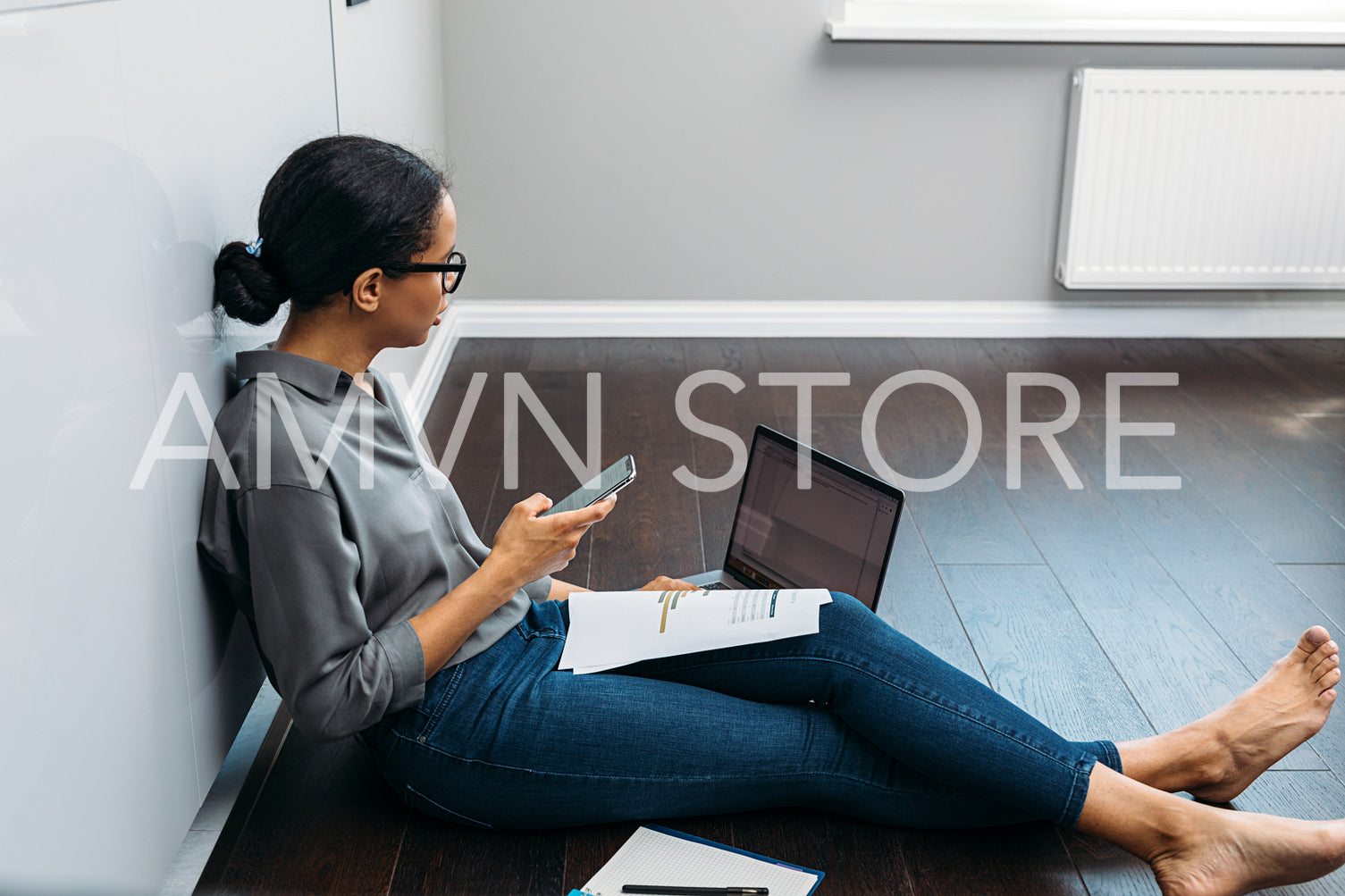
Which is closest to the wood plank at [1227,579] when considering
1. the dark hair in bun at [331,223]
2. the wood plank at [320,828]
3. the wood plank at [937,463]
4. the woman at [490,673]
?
the wood plank at [937,463]

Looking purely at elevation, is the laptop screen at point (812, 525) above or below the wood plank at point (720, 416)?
above

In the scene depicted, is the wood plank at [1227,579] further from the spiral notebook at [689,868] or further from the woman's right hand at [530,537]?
the woman's right hand at [530,537]

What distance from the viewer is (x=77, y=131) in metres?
1.09

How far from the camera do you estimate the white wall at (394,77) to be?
2348 mm

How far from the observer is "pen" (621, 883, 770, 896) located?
4.73 ft

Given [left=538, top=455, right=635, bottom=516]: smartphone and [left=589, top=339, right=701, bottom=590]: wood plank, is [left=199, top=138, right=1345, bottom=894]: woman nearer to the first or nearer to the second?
[left=538, top=455, right=635, bottom=516]: smartphone

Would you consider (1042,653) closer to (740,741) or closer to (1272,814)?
(1272,814)

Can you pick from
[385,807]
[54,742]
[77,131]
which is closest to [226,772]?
[385,807]

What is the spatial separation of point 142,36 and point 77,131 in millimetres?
196

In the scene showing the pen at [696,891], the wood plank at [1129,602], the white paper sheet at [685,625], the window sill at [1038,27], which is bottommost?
the pen at [696,891]

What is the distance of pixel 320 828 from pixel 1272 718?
1.27m

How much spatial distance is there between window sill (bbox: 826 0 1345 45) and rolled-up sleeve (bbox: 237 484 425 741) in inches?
105

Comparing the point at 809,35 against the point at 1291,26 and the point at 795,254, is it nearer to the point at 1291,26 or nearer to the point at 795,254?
the point at 795,254

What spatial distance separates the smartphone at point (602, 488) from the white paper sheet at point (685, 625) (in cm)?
16
